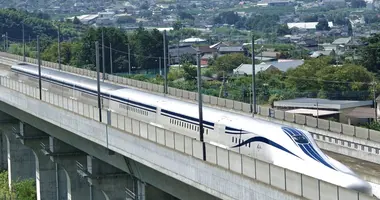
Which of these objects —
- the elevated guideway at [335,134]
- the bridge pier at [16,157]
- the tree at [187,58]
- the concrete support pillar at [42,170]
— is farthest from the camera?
the tree at [187,58]

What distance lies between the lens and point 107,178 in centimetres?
3703

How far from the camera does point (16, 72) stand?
6988 centimetres

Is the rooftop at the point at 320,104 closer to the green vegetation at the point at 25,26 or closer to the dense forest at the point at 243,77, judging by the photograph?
the dense forest at the point at 243,77

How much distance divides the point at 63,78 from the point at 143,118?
1952cm

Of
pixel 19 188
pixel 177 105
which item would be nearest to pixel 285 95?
pixel 19 188

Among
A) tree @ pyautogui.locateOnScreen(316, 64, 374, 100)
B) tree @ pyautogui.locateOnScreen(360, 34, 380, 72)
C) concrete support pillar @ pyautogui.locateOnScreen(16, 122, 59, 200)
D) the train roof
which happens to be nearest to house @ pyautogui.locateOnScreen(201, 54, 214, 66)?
tree @ pyautogui.locateOnScreen(360, 34, 380, 72)

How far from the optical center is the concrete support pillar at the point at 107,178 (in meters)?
36.0

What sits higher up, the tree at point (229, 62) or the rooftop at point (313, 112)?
the tree at point (229, 62)

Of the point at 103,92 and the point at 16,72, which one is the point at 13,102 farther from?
the point at 16,72

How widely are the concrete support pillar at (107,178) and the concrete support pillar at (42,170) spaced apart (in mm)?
11338

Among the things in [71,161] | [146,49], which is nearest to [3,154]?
[71,161]

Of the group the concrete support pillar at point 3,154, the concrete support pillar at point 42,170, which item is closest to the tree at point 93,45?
the concrete support pillar at point 3,154

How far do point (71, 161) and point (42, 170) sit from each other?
5564 millimetres

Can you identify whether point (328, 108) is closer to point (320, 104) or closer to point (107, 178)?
point (320, 104)
